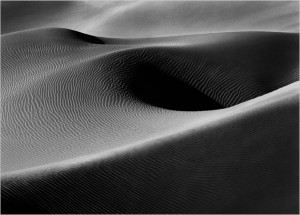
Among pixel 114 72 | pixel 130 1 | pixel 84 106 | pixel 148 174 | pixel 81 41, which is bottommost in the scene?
pixel 148 174

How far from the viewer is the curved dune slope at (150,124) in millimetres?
3451

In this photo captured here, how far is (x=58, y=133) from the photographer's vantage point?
5844 mm

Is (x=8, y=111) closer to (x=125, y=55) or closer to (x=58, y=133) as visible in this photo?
(x=58, y=133)

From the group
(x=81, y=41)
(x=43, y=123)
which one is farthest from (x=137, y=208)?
(x=81, y=41)

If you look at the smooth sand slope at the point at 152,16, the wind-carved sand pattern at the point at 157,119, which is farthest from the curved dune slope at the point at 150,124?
the smooth sand slope at the point at 152,16

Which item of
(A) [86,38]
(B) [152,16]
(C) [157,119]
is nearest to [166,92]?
(C) [157,119]

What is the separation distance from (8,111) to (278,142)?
3836mm

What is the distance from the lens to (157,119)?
5746 mm

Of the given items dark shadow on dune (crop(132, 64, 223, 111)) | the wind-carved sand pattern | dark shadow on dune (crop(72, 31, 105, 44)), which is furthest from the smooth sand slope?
dark shadow on dune (crop(132, 64, 223, 111))

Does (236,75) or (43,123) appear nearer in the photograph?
(43,123)

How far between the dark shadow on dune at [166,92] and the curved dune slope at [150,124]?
16mm

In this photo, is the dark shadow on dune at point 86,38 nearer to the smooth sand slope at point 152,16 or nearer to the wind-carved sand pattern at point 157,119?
the wind-carved sand pattern at point 157,119

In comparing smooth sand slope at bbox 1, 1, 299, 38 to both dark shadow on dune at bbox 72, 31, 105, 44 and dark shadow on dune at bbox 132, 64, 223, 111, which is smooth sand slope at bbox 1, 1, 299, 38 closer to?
dark shadow on dune at bbox 72, 31, 105, 44

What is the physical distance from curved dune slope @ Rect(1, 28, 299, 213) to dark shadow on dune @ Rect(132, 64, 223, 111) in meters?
0.02
